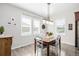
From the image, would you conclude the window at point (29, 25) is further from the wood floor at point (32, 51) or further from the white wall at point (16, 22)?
the wood floor at point (32, 51)

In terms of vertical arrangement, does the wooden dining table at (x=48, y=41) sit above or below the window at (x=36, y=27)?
below

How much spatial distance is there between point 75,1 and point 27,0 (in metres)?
1.10

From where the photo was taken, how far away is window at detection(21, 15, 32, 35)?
277cm

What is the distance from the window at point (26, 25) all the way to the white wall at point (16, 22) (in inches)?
3.5

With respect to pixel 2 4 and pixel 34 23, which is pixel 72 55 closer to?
pixel 34 23

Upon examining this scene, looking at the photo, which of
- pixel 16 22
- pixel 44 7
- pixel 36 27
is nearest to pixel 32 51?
pixel 36 27

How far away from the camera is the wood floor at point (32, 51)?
8.60 feet

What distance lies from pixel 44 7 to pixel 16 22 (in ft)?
2.60

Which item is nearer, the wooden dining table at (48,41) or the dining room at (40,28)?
the dining room at (40,28)

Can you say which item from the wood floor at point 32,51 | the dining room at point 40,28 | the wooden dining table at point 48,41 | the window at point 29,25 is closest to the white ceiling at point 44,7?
the dining room at point 40,28

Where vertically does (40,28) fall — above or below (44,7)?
below

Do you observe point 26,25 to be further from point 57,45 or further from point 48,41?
point 57,45

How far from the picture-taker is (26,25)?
2.82 m

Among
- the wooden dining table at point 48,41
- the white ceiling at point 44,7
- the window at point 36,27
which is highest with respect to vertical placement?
the white ceiling at point 44,7
